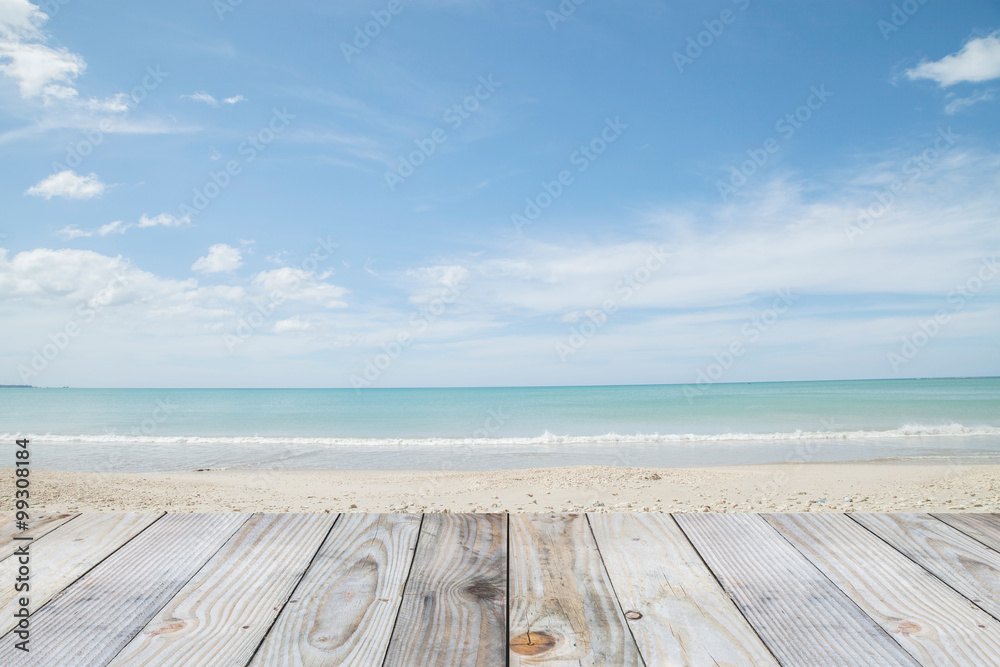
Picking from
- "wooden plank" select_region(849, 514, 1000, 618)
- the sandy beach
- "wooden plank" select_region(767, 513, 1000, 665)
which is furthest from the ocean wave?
"wooden plank" select_region(767, 513, 1000, 665)

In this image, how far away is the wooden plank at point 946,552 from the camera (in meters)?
1.26

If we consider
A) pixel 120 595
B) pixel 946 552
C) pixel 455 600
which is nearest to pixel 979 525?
pixel 946 552

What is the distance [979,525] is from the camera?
168cm

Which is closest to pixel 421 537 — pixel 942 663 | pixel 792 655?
pixel 792 655

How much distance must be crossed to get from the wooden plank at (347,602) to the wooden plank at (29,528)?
846mm

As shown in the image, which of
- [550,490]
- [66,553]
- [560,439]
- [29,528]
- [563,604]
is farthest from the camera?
[560,439]

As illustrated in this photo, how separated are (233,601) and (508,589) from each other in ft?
2.00

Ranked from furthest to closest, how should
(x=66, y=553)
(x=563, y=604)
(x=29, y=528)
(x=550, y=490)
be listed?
(x=550, y=490) → (x=29, y=528) → (x=66, y=553) → (x=563, y=604)

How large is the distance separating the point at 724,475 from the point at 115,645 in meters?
10.4

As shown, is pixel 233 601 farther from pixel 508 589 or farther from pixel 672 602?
pixel 672 602

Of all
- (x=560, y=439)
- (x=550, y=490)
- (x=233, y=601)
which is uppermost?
(x=233, y=601)

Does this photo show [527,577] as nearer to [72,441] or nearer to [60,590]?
[60,590]

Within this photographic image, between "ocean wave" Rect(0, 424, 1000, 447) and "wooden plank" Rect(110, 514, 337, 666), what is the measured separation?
14507 mm

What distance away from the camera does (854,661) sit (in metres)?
0.99
